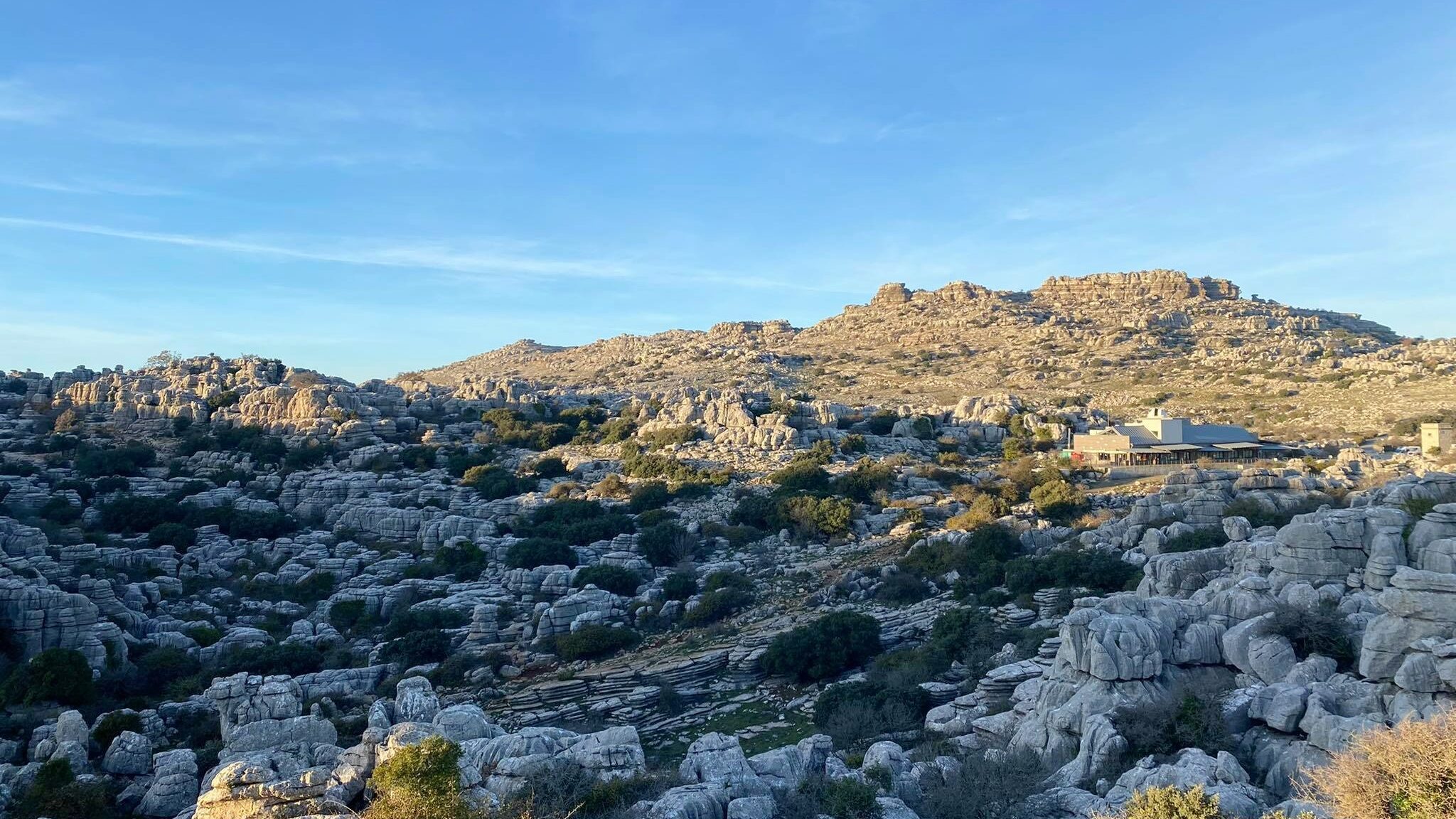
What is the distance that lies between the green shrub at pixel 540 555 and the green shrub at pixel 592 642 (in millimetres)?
5434

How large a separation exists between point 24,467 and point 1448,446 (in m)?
50.1

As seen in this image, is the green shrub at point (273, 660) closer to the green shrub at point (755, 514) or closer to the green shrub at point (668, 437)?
the green shrub at point (755, 514)

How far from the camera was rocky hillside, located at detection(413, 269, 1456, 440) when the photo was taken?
50803 millimetres

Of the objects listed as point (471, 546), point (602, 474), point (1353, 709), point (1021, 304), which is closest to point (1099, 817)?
point (1353, 709)

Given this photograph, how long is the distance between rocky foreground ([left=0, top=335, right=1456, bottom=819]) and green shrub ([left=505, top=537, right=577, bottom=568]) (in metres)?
0.09

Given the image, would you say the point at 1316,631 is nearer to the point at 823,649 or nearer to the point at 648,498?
the point at 823,649

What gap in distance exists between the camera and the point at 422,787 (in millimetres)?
8648

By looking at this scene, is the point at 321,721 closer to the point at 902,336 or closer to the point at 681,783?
the point at 681,783

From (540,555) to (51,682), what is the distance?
38.0 feet

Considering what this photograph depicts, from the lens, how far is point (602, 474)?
3600 centimetres

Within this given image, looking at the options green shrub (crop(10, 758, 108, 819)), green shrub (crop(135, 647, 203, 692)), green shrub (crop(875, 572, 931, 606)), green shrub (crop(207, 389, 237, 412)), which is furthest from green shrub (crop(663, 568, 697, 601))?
green shrub (crop(207, 389, 237, 412))

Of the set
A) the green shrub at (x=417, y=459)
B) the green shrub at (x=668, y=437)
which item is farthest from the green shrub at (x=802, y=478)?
the green shrub at (x=417, y=459)

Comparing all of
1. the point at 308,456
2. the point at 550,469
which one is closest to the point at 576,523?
the point at 550,469

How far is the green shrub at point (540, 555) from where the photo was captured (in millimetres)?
25516
